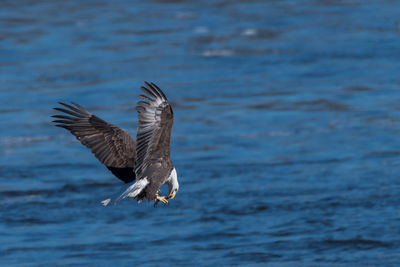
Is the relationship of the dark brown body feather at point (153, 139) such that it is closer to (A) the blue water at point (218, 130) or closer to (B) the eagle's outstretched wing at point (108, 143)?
(B) the eagle's outstretched wing at point (108, 143)

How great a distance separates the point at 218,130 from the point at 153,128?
5.48 metres

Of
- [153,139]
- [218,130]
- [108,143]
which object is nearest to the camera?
[153,139]

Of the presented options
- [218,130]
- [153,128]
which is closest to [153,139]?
[153,128]

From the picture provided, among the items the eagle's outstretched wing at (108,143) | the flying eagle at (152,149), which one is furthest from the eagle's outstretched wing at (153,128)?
the eagle's outstretched wing at (108,143)

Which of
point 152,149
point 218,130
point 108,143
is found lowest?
point 218,130

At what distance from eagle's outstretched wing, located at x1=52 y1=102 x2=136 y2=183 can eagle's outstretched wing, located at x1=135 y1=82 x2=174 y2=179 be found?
52 cm

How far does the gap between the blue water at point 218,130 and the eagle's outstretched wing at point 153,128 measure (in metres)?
1.91

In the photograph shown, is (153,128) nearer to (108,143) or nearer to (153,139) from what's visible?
(153,139)

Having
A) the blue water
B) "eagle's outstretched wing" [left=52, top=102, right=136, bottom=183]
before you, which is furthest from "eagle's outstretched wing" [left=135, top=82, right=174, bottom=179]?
the blue water

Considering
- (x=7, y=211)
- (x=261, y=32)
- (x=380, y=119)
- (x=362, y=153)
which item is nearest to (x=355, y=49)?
(x=261, y=32)

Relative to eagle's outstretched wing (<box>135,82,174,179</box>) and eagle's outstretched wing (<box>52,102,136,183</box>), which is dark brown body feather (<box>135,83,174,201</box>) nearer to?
eagle's outstretched wing (<box>135,82,174,179</box>)

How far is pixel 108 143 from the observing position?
702cm

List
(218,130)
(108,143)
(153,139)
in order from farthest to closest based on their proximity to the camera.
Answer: (218,130) → (108,143) → (153,139)

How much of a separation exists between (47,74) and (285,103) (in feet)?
13.3
